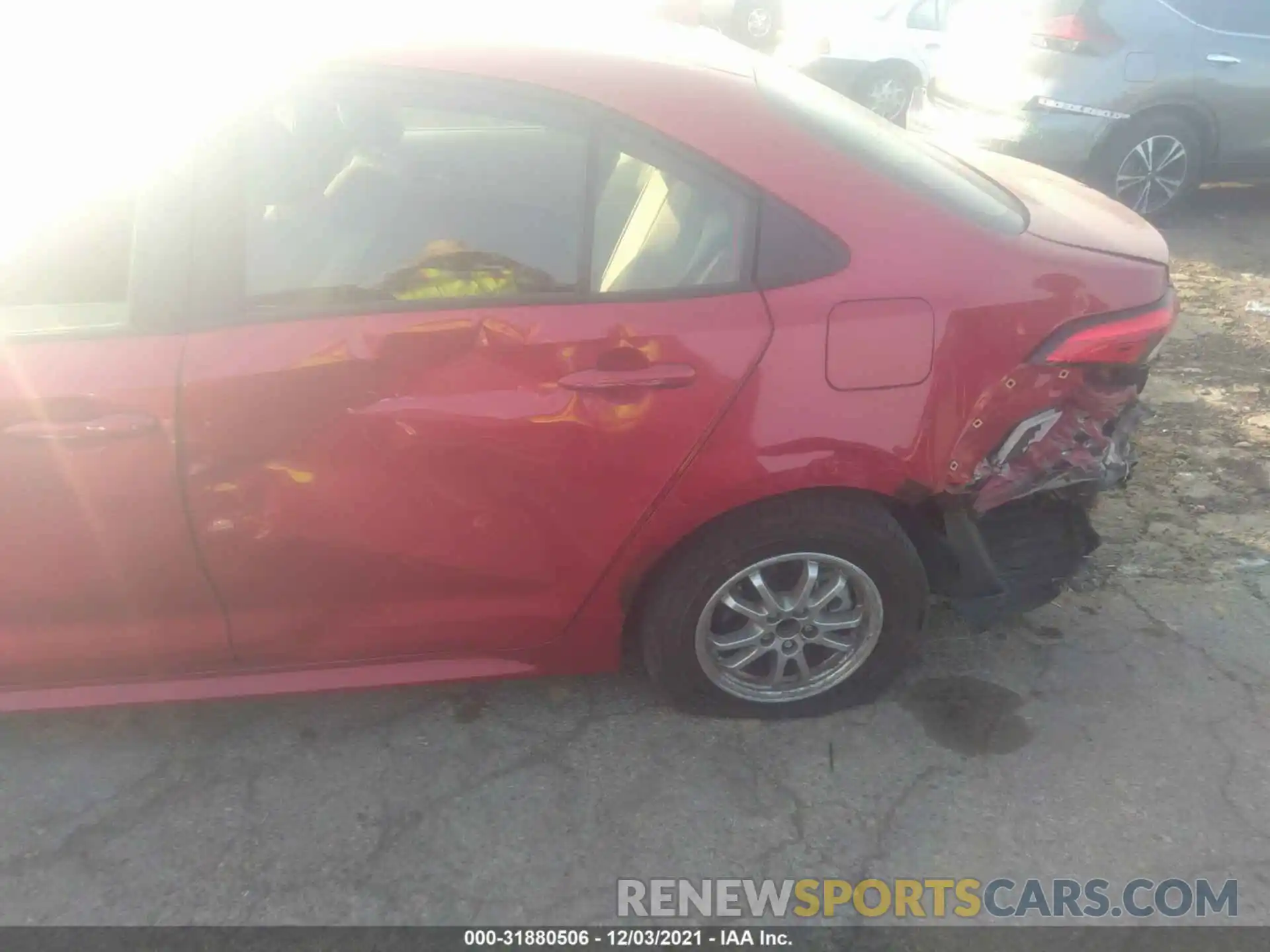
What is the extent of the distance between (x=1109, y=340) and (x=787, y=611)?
0.97 metres

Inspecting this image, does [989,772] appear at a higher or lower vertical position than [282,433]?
lower

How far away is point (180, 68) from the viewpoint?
1.94 metres

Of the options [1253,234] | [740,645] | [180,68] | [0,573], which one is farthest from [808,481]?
[1253,234]

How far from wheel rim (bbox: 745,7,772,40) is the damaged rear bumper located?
1107 cm

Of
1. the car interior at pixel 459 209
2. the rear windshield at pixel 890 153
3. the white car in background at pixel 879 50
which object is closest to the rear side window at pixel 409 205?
the car interior at pixel 459 209

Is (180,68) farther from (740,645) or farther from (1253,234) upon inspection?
(1253,234)

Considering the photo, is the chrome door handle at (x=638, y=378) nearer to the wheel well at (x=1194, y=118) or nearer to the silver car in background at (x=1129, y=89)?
the silver car in background at (x=1129, y=89)

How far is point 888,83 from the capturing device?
9.78 m

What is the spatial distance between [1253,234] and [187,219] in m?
6.64

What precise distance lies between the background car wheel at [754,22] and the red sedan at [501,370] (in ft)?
35.6

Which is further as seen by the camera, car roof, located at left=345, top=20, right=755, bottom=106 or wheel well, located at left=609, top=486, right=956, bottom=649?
wheel well, located at left=609, top=486, right=956, bottom=649

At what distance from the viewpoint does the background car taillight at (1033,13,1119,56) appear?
19.7ft

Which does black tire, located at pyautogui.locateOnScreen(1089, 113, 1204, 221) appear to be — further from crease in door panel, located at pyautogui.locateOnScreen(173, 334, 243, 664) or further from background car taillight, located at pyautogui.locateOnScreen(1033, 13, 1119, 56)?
crease in door panel, located at pyautogui.locateOnScreen(173, 334, 243, 664)
